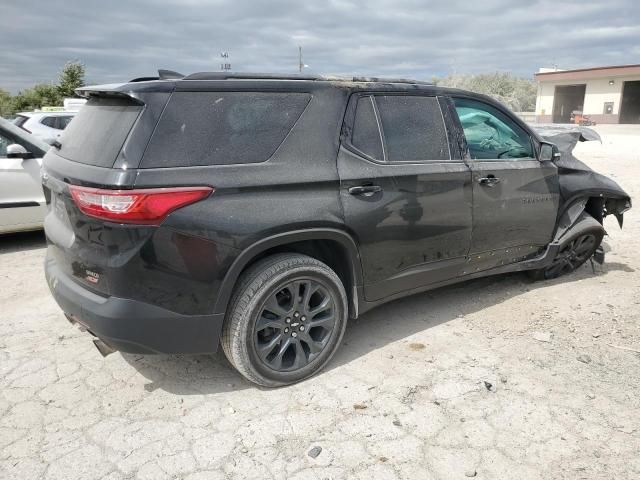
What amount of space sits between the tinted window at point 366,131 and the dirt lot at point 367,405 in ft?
4.57

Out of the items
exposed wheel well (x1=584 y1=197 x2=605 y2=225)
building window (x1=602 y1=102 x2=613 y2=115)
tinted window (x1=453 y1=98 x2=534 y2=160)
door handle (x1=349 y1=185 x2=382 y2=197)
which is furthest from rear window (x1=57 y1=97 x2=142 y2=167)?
building window (x1=602 y1=102 x2=613 y2=115)

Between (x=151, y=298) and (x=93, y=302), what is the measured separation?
0.34m

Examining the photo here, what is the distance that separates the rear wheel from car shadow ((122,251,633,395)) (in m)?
0.09

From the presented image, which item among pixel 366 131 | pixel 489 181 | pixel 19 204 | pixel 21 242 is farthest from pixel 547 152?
pixel 21 242

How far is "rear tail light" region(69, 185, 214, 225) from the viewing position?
2.51 meters

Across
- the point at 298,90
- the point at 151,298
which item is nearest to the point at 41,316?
the point at 151,298

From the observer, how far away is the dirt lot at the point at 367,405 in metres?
2.50

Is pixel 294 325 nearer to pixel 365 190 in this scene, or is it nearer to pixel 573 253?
pixel 365 190

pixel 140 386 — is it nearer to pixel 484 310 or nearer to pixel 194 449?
pixel 194 449

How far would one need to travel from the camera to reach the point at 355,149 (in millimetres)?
3244

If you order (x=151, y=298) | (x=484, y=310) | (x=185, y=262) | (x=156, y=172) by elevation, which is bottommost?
(x=484, y=310)

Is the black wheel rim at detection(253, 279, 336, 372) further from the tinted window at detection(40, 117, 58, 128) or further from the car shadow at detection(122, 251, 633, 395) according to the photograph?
the tinted window at detection(40, 117, 58, 128)

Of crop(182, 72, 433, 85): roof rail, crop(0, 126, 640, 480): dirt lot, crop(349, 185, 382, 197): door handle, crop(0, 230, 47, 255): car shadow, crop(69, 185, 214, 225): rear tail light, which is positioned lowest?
crop(0, 230, 47, 255): car shadow

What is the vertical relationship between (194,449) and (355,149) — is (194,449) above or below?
below
